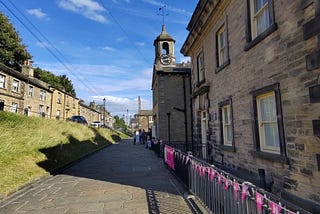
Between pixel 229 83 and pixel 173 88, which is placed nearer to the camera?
pixel 229 83

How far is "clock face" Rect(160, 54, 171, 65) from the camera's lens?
78.2ft

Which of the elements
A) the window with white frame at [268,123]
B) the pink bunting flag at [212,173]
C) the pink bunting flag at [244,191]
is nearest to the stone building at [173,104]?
the window with white frame at [268,123]

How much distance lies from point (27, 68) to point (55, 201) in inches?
1291

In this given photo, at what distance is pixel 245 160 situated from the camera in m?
7.04

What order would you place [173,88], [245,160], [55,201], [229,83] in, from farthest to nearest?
[173,88] < [229,83] < [245,160] < [55,201]

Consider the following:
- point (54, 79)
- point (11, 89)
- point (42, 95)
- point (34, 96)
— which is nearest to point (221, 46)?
point (11, 89)

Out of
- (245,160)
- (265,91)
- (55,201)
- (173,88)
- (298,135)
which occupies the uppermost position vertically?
(173,88)

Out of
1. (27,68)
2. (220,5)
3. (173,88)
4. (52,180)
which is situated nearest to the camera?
(220,5)

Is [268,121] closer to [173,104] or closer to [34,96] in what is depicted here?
[173,104]

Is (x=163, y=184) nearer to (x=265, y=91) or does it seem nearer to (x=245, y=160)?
(x=245, y=160)

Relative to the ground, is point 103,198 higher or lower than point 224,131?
lower

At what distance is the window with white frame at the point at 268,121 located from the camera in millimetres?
5371

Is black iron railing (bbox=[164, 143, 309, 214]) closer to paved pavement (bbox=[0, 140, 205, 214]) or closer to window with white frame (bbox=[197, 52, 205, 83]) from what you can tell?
paved pavement (bbox=[0, 140, 205, 214])

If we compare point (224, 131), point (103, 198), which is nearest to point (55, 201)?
point (103, 198)
